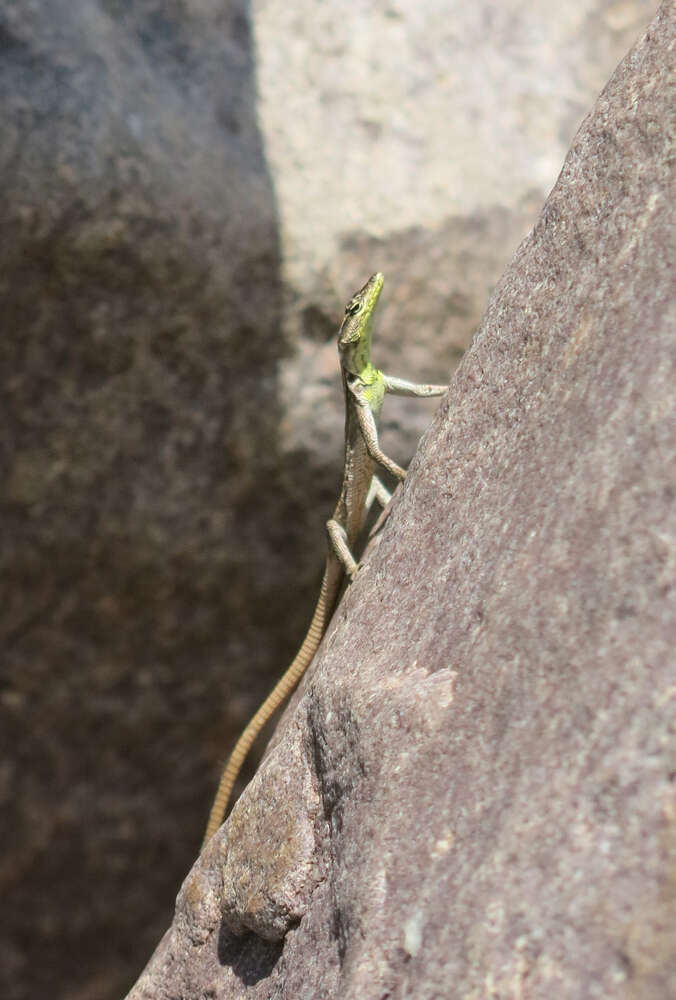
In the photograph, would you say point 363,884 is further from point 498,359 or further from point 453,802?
point 498,359

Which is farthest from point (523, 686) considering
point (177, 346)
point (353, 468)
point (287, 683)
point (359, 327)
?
point (177, 346)

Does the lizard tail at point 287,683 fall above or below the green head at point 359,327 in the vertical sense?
below

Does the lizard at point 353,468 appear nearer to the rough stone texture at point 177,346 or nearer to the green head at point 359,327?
the green head at point 359,327

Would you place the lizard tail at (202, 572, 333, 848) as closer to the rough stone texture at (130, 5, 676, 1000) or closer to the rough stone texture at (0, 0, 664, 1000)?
the rough stone texture at (130, 5, 676, 1000)

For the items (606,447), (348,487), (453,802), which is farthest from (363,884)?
(348,487)

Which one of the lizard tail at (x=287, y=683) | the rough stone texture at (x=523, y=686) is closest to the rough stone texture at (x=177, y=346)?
the lizard tail at (x=287, y=683)
